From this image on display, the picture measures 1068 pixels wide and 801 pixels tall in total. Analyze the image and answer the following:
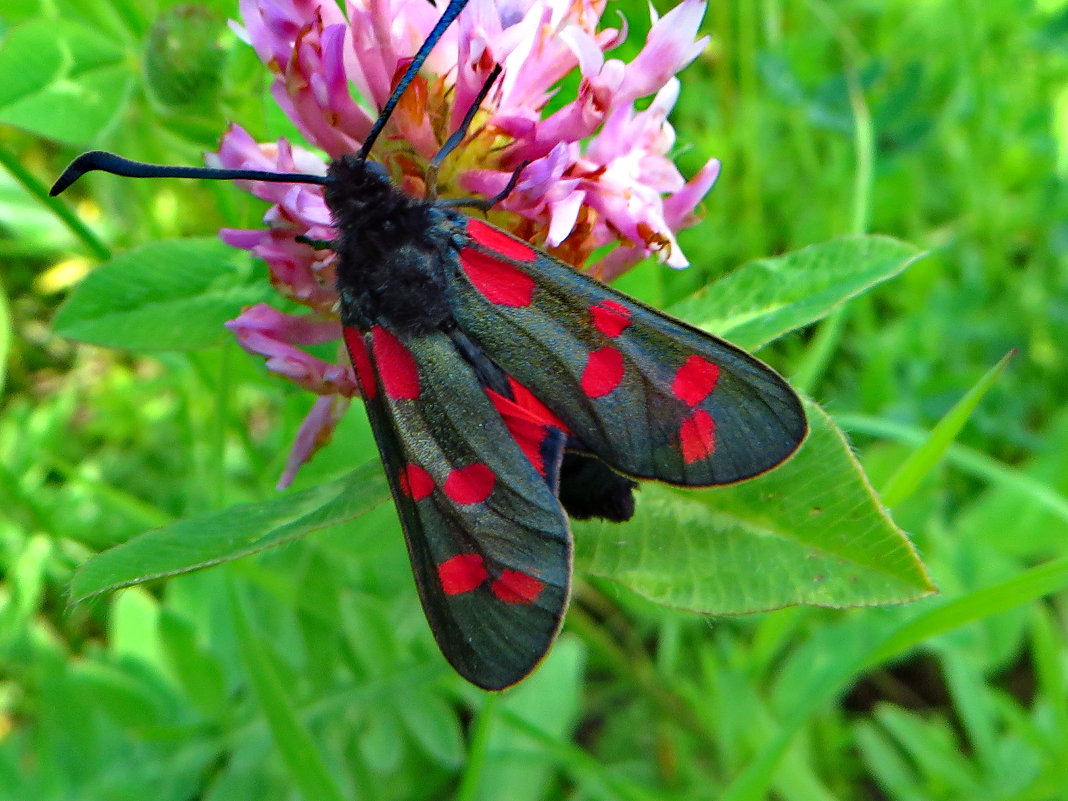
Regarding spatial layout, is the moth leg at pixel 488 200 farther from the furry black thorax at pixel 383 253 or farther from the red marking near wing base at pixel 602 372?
the red marking near wing base at pixel 602 372

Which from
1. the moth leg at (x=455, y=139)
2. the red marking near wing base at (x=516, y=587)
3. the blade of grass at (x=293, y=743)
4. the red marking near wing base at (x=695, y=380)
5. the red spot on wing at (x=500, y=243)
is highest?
the moth leg at (x=455, y=139)

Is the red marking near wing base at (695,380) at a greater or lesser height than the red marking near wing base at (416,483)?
greater

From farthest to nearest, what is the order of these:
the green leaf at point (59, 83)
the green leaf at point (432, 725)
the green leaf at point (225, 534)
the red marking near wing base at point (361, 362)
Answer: the green leaf at point (432, 725)
the green leaf at point (59, 83)
the red marking near wing base at point (361, 362)
the green leaf at point (225, 534)

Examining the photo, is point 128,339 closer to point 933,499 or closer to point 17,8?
point 17,8

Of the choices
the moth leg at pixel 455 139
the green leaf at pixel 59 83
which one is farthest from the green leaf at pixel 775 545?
the green leaf at pixel 59 83

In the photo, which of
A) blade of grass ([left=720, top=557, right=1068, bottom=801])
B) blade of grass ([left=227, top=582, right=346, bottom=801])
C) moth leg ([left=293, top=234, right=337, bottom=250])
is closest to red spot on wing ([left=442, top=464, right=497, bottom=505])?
moth leg ([left=293, top=234, right=337, bottom=250])

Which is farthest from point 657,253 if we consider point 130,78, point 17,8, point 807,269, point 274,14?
point 17,8

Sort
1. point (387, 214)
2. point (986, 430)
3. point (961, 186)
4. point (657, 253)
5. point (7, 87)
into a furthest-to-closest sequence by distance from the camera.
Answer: point (961, 186)
point (986, 430)
point (7, 87)
point (657, 253)
point (387, 214)
